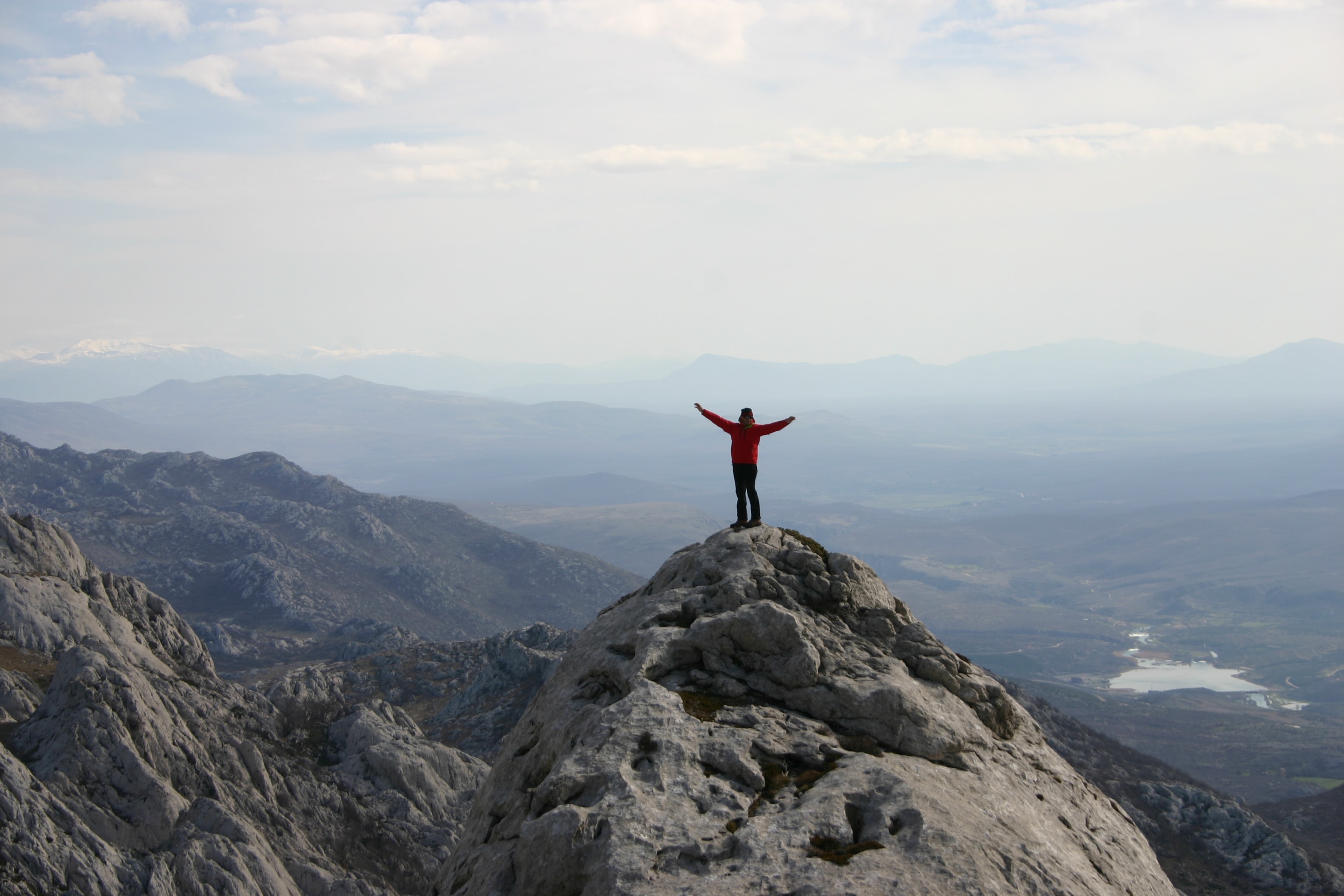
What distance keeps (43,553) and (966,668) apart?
63889 millimetres

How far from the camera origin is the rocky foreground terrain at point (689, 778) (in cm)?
1455

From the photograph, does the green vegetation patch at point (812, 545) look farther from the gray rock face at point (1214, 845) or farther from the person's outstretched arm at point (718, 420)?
the gray rock face at point (1214, 845)

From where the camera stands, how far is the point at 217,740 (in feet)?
157

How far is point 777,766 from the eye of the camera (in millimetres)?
16734

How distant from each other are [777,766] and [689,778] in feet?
5.94

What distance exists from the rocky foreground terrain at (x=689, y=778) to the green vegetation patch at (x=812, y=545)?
156 mm

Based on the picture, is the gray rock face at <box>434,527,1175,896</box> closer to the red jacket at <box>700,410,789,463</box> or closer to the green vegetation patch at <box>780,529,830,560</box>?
the green vegetation patch at <box>780,529,830,560</box>

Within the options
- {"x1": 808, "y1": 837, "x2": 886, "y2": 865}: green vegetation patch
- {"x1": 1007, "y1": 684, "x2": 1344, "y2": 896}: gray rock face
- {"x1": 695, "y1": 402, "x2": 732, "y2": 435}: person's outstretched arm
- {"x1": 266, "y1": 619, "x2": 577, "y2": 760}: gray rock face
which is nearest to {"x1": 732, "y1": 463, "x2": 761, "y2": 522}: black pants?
{"x1": 695, "y1": 402, "x2": 732, "y2": 435}: person's outstretched arm

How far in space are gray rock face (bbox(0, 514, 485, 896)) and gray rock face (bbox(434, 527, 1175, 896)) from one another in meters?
23.6

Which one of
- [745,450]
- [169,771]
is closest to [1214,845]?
[745,450]

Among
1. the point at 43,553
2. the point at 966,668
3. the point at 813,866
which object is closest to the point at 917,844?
the point at 813,866

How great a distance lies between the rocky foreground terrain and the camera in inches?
573

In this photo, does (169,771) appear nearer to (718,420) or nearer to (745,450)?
(718,420)

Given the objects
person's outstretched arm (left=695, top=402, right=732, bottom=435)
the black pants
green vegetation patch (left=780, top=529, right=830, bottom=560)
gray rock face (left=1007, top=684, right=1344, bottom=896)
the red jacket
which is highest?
person's outstretched arm (left=695, top=402, right=732, bottom=435)
